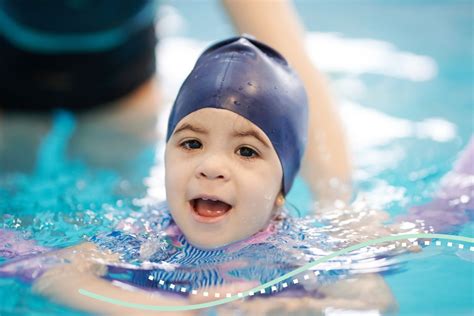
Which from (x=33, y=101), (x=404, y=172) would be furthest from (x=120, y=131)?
(x=404, y=172)

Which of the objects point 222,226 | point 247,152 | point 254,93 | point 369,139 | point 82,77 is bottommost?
point 222,226

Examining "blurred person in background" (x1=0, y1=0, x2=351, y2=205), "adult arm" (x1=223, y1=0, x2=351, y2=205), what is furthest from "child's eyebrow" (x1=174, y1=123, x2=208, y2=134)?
"blurred person in background" (x1=0, y1=0, x2=351, y2=205)

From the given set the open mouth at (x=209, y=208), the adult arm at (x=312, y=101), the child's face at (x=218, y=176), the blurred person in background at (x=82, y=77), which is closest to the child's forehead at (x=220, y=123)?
the child's face at (x=218, y=176)

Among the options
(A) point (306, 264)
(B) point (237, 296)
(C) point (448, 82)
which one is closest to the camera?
(B) point (237, 296)

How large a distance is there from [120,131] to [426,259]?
159 cm

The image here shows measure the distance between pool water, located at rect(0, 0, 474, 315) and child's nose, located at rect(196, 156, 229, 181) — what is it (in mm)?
338

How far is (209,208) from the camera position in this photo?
161 cm

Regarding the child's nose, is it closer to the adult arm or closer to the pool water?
the pool water

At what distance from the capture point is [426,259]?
1.62 meters

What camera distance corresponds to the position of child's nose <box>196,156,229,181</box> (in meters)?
1.54

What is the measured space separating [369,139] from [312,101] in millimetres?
590

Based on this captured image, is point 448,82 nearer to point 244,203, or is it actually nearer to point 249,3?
point 249,3

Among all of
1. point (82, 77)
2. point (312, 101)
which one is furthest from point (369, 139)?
point (82, 77)

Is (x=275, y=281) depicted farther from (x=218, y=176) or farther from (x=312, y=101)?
(x=312, y=101)
